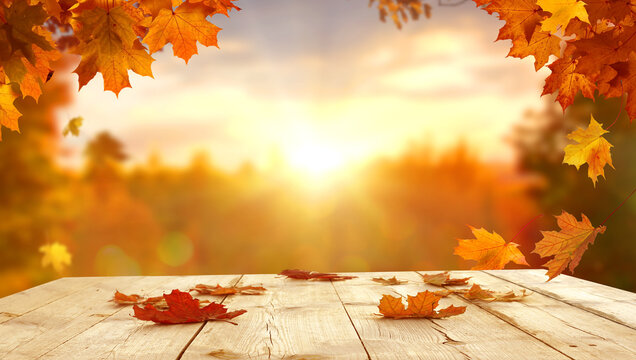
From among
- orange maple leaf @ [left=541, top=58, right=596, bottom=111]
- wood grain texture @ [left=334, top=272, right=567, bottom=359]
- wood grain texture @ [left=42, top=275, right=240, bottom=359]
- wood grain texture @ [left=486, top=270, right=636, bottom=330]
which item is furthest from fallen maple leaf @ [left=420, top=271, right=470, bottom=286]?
wood grain texture @ [left=42, top=275, right=240, bottom=359]

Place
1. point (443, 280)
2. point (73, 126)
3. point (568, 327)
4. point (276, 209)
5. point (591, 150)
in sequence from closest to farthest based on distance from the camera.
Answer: point (568, 327), point (591, 150), point (443, 280), point (73, 126), point (276, 209)

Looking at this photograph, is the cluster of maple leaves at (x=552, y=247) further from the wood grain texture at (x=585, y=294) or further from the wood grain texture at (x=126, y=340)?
the wood grain texture at (x=126, y=340)

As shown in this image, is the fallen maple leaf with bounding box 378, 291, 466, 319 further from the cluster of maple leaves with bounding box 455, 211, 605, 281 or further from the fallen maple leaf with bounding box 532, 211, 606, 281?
the fallen maple leaf with bounding box 532, 211, 606, 281

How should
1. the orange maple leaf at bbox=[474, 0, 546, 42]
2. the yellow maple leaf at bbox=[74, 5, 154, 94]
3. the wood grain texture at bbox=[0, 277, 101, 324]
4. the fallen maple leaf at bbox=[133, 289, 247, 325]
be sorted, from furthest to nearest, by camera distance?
the wood grain texture at bbox=[0, 277, 101, 324], the fallen maple leaf at bbox=[133, 289, 247, 325], the orange maple leaf at bbox=[474, 0, 546, 42], the yellow maple leaf at bbox=[74, 5, 154, 94]

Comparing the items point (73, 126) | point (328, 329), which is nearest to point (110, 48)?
point (328, 329)

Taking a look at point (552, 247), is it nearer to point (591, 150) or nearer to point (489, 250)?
point (489, 250)

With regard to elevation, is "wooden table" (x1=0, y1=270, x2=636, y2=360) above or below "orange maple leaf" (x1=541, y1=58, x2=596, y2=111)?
below

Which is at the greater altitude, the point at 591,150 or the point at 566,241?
the point at 591,150
